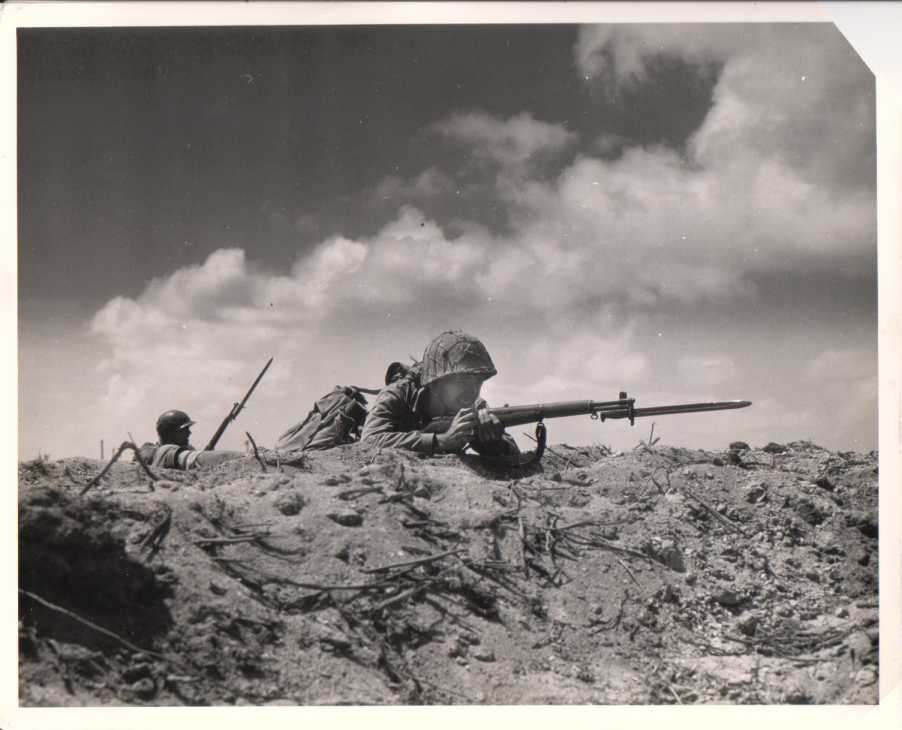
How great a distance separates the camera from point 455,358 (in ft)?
42.5

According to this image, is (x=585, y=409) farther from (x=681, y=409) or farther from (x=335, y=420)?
(x=335, y=420)

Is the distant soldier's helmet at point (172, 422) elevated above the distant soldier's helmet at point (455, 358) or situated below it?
below

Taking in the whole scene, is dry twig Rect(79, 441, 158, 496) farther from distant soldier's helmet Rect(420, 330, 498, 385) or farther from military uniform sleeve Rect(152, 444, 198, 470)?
distant soldier's helmet Rect(420, 330, 498, 385)

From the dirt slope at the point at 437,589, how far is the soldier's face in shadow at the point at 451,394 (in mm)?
2067

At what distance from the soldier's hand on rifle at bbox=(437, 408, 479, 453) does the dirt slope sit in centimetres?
108

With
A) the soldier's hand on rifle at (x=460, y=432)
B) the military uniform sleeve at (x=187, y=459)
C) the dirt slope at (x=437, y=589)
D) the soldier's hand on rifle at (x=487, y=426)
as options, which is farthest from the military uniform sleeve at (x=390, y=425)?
the military uniform sleeve at (x=187, y=459)

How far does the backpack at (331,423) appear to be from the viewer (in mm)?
13273

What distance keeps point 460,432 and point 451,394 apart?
1022 mm

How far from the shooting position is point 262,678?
8109 mm

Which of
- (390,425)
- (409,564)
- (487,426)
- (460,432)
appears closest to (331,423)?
(390,425)

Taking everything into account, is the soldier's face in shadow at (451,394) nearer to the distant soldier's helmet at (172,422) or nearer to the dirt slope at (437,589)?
the dirt slope at (437,589)

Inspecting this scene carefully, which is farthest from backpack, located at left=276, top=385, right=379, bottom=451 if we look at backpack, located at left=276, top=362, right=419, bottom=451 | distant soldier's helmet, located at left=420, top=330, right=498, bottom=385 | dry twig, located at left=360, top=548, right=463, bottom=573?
dry twig, located at left=360, top=548, right=463, bottom=573

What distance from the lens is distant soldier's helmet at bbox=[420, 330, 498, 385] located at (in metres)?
12.9

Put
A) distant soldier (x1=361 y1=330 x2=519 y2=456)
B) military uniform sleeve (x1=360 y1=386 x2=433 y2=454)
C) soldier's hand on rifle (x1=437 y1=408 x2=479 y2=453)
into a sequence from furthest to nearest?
distant soldier (x1=361 y1=330 x2=519 y2=456) < military uniform sleeve (x1=360 y1=386 x2=433 y2=454) < soldier's hand on rifle (x1=437 y1=408 x2=479 y2=453)
